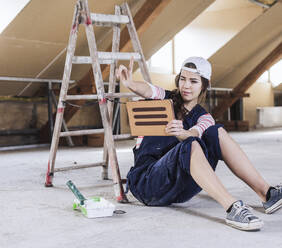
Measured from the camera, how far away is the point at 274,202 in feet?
6.00

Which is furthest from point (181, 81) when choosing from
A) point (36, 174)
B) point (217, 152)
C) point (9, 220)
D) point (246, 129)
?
point (246, 129)

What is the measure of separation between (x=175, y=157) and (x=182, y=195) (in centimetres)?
29

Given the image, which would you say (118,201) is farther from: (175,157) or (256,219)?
(256,219)

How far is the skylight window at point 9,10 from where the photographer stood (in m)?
4.37

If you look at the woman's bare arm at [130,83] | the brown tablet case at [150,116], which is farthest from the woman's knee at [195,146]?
the woman's bare arm at [130,83]

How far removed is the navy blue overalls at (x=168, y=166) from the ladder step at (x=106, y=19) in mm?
736

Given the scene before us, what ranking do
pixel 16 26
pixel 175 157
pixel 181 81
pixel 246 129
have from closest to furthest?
pixel 175 157 < pixel 181 81 < pixel 16 26 < pixel 246 129

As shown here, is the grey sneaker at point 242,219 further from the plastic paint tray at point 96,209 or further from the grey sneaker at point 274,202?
the plastic paint tray at point 96,209

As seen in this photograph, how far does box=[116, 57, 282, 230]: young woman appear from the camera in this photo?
5.40 ft

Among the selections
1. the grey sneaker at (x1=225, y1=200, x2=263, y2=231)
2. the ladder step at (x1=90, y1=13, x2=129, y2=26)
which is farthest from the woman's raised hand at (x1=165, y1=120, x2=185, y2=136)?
the ladder step at (x1=90, y1=13, x2=129, y2=26)

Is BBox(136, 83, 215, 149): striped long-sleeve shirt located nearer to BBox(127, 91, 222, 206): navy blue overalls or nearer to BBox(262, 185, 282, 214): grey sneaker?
BBox(127, 91, 222, 206): navy blue overalls

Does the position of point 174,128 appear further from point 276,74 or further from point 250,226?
point 276,74

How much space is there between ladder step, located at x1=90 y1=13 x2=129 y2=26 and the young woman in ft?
2.19

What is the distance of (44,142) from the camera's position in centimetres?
657
